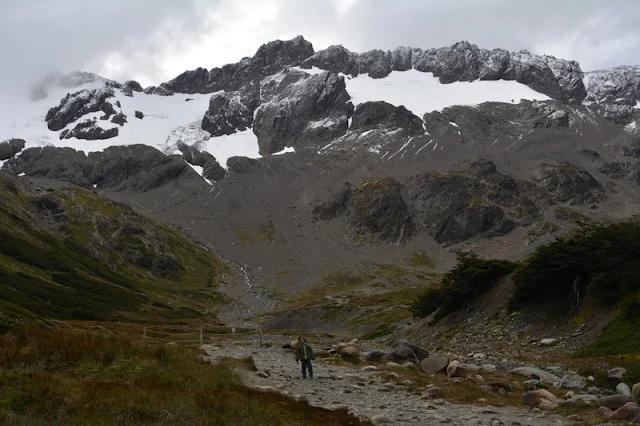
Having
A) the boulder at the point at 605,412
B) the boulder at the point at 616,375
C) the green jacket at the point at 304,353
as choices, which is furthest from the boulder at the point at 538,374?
the green jacket at the point at 304,353

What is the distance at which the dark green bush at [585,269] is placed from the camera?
3105 centimetres

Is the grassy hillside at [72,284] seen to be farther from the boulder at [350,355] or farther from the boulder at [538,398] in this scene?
the boulder at [538,398]

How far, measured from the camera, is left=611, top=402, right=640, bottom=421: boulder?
1514 centimetres

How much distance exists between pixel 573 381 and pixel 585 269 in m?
15.1

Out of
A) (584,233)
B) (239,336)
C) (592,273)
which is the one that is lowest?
(239,336)

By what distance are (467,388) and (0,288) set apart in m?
65.8

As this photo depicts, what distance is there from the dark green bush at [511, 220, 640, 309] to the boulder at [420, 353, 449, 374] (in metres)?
11.9

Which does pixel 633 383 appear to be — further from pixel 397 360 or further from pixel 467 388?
pixel 397 360

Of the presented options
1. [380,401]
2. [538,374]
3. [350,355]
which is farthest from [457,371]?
[350,355]

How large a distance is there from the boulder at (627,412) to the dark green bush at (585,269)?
55.3 feet

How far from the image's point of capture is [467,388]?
21531mm

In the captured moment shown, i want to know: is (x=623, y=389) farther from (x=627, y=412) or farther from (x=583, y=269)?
(x=583, y=269)

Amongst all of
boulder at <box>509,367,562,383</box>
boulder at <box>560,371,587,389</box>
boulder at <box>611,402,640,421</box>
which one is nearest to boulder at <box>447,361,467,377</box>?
boulder at <box>509,367,562,383</box>

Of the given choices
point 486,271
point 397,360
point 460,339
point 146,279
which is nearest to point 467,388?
point 397,360
